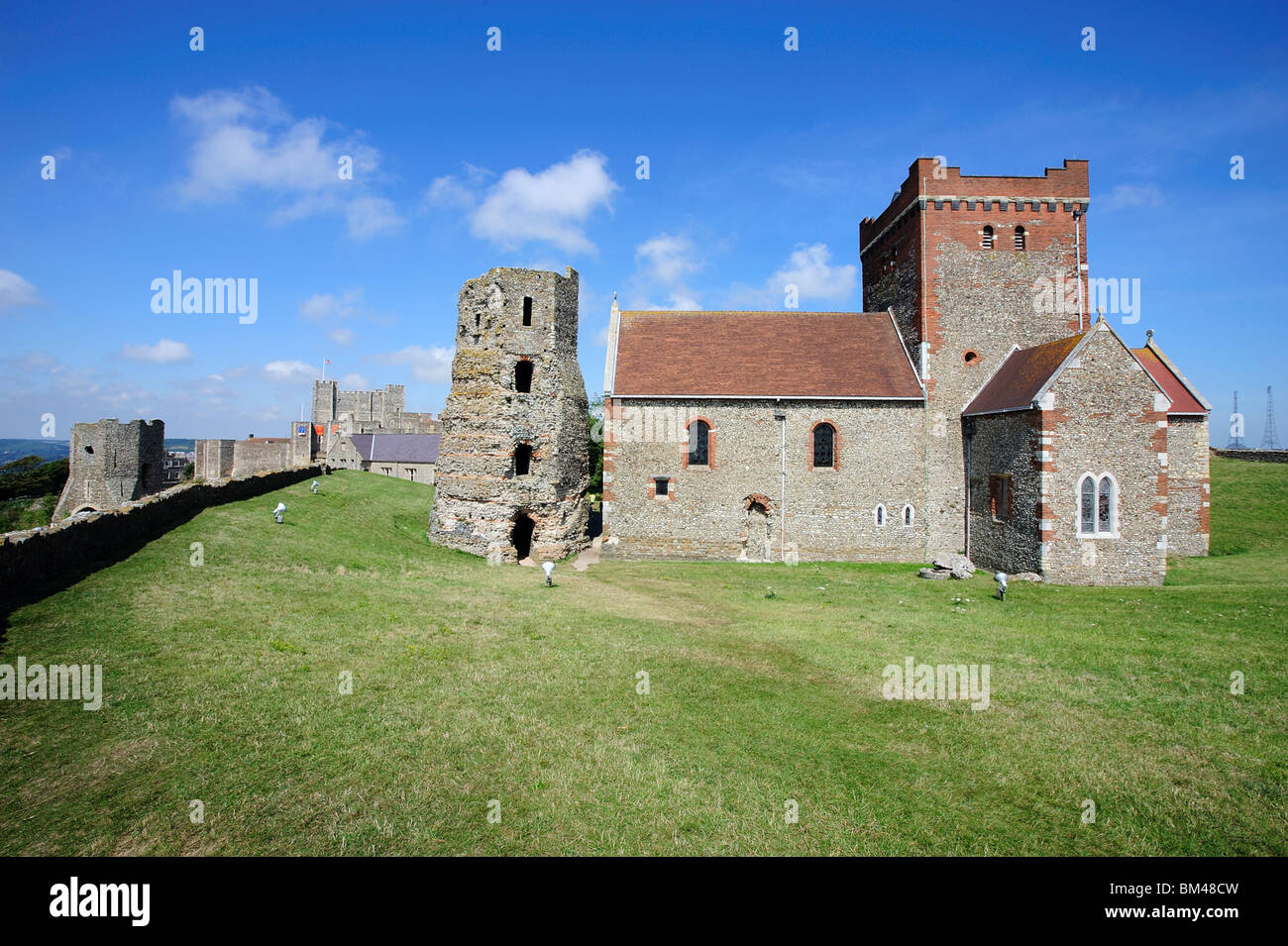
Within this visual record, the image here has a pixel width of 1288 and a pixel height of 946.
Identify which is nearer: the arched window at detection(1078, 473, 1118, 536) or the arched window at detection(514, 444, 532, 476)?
the arched window at detection(1078, 473, 1118, 536)

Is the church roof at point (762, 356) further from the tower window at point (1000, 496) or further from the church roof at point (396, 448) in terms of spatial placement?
the church roof at point (396, 448)

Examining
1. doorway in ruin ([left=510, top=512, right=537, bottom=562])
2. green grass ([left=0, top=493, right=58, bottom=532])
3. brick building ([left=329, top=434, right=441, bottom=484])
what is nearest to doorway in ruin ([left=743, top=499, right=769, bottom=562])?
doorway in ruin ([left=510, top=512, right=537, bottom=562])

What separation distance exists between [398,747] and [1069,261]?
32.4m

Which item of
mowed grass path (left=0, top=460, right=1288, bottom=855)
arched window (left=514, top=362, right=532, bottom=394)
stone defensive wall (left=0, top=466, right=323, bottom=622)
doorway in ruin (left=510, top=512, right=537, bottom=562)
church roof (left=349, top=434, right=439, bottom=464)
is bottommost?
mowed grass path (left=0, top=460, right=1288, bottom=855)

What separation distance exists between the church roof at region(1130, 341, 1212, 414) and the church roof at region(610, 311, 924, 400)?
9724 mm

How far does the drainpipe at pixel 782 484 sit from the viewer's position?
87.6 feet

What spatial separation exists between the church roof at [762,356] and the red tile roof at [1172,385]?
31.9 feet

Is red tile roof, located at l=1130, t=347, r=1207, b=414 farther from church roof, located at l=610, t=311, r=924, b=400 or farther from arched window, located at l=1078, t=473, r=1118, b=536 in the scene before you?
church roof, located at l=610, t=311, r=924, b=400

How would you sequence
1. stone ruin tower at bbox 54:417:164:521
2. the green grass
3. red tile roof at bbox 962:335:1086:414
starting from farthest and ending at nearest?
the green grass < stone ruin tower at bbox 54:417:164:521 < red tile roof at bbox 962:335:1086:414

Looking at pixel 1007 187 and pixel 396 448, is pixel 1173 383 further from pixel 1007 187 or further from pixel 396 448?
pixel 396 448

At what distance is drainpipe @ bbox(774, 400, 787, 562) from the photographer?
26.7 m

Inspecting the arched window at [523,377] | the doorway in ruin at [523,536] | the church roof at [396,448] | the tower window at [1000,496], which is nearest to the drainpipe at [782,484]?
the tower window at [1000,496]
